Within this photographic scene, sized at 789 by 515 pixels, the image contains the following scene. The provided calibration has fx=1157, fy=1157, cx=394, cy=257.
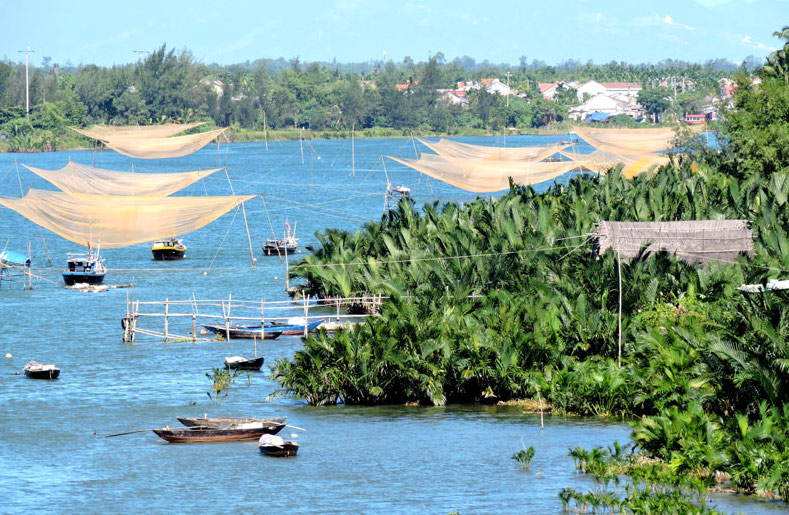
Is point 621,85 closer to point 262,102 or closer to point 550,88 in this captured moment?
point 550,88

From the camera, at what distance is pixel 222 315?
38000 mm

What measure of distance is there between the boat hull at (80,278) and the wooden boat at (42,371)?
1603cm

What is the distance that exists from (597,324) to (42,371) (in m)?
14.9

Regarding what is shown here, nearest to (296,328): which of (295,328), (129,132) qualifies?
(295,328)

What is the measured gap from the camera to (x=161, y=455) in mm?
22500

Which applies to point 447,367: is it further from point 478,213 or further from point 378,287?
point 478,213

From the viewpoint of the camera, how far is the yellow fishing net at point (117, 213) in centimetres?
3938

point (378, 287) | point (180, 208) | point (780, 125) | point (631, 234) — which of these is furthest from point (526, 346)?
point (780, 125)

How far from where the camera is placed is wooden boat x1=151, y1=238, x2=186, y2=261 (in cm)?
5553

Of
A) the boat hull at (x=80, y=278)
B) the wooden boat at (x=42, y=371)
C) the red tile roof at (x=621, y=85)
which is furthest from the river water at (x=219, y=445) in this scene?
the red tile roof at (x=621, y=85)


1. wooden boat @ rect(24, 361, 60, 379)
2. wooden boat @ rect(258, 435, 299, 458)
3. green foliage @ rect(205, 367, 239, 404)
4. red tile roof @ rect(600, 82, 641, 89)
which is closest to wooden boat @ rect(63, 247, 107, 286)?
wooden boat @ rect(24, 361, 60, 379)

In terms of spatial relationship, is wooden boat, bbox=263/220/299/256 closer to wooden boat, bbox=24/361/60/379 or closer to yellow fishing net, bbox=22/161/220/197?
yellow fishing net, bbox=22/161/220/197

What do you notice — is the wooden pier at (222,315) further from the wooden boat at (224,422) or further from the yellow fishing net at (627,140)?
the yellow fishing net at (627,140)

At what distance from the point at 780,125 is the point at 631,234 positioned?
15198 mm
